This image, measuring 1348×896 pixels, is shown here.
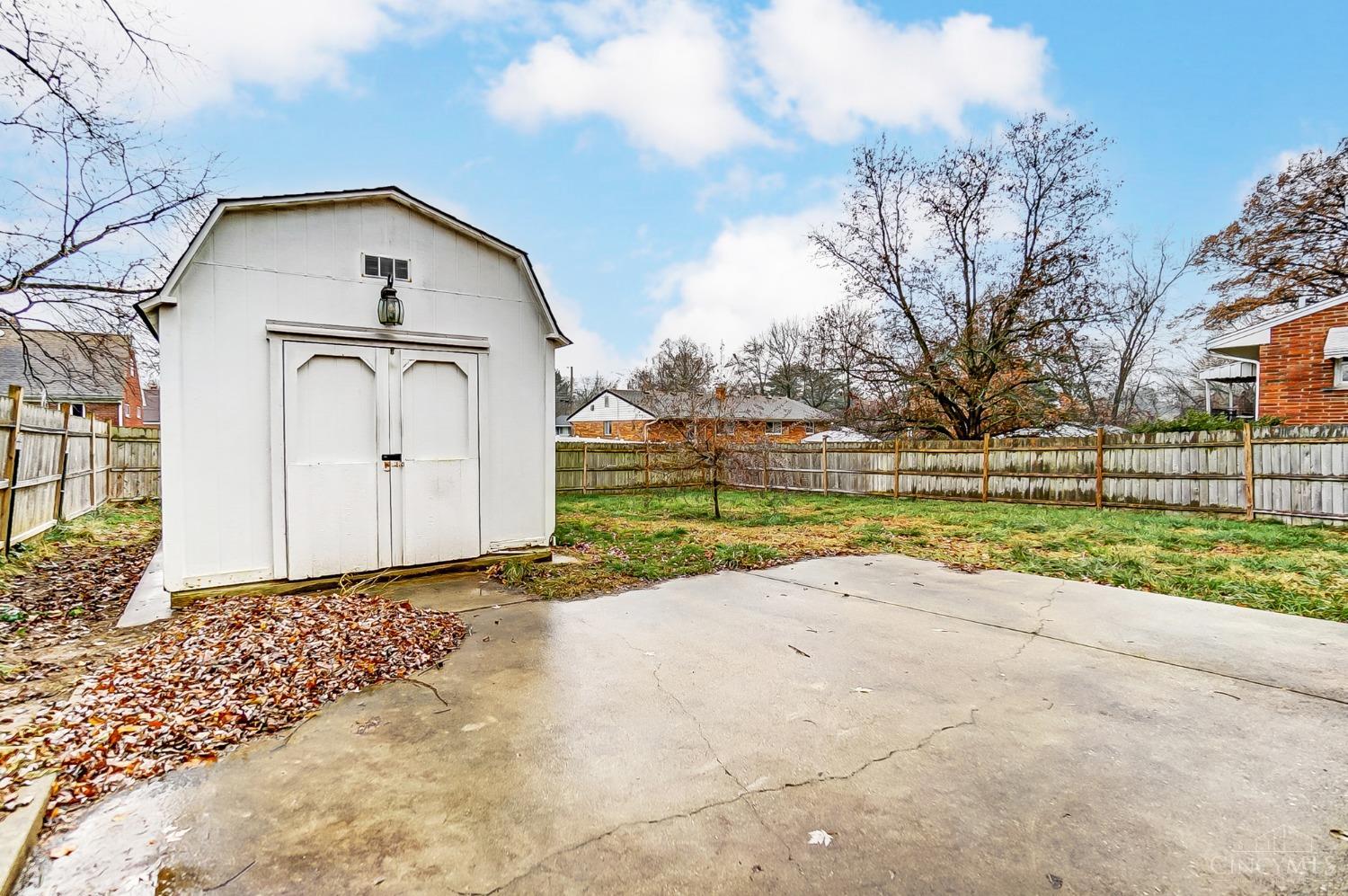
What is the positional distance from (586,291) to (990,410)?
13943 mm

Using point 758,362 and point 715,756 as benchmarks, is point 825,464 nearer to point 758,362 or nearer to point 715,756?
point 715,756

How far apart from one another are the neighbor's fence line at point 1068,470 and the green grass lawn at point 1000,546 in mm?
518

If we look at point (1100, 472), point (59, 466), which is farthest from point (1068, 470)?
point (59, 466)

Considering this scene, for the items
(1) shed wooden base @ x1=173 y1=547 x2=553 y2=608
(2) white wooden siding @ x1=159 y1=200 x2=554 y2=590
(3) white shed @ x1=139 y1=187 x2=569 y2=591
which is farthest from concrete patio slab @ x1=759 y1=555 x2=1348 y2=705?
(2) white wooden siding @ x1=159 y1=200 x2=554 y2=590

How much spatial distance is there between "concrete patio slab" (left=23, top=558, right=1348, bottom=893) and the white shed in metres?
2.23

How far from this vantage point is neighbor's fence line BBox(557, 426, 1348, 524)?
8461 mm

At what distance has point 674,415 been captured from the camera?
12773 millimetres

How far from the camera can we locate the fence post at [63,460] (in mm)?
7879

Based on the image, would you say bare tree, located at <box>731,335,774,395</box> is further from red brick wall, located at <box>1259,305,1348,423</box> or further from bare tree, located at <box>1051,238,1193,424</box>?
red brick wall, located at <box>1259,305,1348,423</box>

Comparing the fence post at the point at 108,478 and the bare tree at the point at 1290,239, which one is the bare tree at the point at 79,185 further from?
the bare tree at the point at 1290,239

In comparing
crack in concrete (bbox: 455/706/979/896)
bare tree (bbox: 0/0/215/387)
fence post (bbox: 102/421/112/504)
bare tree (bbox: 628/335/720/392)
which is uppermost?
bare tree (bbox: 628/335/720/392)

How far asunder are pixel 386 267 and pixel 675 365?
2891cm

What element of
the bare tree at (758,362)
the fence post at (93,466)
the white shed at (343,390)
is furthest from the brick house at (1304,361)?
the bare tree at (758,362)

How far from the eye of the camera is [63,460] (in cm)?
796
